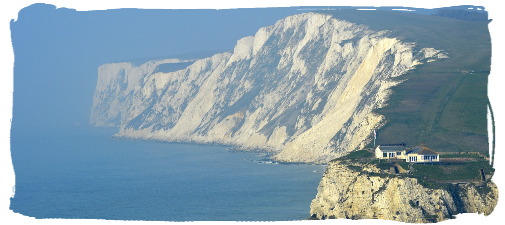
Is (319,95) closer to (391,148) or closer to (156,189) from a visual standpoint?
(156,189)

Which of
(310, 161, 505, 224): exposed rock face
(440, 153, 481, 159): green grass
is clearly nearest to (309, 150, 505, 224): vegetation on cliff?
(310, 161, 505, 224): exposed rock face

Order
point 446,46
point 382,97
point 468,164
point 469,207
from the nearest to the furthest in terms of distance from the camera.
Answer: point 469,207, point 468,164, point 382,97, point 446,46

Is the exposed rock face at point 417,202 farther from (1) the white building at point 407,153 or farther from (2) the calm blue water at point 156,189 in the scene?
(2) the calm blue water at point 156,189

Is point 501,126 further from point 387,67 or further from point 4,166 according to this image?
point 4,166

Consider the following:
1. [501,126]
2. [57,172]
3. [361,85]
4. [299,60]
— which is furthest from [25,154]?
[501,126]

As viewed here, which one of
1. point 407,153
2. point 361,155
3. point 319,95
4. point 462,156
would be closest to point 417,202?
point 407,153

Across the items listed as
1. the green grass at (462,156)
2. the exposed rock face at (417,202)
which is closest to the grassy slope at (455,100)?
the green grass at (462,156)
